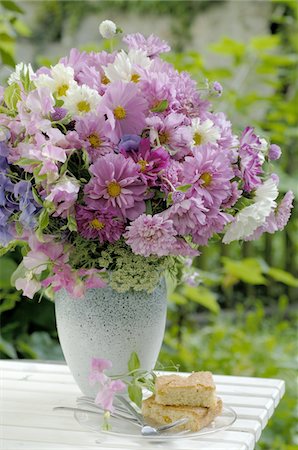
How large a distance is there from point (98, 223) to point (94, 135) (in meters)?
0.12

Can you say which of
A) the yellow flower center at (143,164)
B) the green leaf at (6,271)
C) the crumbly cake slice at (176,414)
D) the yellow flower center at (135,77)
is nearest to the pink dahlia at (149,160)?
the yellow flower center at (143,164)

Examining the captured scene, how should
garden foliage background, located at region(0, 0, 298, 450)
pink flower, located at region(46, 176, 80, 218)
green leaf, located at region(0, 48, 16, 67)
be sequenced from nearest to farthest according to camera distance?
pink flower, located at region(46, 176, 80, 218), green leaf, located at region(0, 48, 16, 67), garden foliage background, located at region(0, 0, 298, 450)

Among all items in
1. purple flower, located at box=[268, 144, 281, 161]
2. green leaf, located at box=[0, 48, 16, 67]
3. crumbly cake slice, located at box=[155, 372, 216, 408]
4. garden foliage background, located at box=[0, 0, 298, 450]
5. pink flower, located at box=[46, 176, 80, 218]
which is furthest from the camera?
garden foliage background, located at box=[0, 0, 298, 450]

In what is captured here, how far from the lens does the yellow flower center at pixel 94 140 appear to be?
1.29 meters

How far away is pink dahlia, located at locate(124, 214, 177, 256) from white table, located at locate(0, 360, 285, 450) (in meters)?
0.28

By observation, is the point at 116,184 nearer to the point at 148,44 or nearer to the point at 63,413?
the point at 148,44

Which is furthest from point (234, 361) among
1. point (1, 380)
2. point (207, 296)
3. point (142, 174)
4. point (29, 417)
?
point (142, 174)

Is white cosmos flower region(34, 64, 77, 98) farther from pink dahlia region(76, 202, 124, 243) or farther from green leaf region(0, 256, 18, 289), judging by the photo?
green leaf region(0, 256, 18, 289)

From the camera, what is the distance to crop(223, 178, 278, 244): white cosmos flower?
52.8 inches

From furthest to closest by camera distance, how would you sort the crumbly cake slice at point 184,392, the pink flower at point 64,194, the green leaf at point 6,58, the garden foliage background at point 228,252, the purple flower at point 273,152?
the garden foliage background at point 228,252
the green leaf at point 6,58
the purple flower at point 273,152
the crumbly cake slice at point 184,392
the pink flower at point 64,194

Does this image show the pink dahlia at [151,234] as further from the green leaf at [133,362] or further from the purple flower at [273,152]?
the purple flower at [273,152]

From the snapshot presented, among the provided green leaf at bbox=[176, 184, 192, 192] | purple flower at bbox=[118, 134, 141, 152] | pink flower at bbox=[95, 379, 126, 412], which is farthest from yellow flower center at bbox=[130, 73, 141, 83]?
pink flower at bbox=[95, 379, 126, 412]

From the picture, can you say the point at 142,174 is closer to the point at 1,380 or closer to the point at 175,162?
the point at 175,162

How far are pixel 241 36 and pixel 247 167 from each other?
3.76 m
